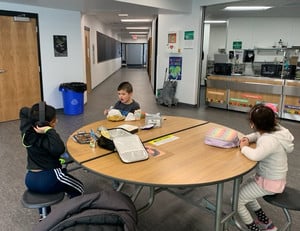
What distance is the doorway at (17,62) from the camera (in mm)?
5039

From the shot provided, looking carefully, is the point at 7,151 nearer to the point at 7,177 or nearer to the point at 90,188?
the point at 7,177

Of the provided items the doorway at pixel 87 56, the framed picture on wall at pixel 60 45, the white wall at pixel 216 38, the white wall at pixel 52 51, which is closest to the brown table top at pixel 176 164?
the white wall at pixel 52 51

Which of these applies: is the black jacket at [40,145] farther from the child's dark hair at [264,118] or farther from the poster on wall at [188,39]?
the poster on wall at [188,39]

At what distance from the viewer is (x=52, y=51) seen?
18.8 ft

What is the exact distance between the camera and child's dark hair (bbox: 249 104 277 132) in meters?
1.81

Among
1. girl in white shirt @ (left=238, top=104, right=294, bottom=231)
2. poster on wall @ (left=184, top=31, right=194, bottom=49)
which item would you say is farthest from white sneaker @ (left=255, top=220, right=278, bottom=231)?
poster on wall @ (left=184, top=31, right=194, bottom=49)

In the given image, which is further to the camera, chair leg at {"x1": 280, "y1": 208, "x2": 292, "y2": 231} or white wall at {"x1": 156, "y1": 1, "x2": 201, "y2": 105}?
white wall at {"x1": 156, "y1": 1, "x2": 201, "y2": 105}

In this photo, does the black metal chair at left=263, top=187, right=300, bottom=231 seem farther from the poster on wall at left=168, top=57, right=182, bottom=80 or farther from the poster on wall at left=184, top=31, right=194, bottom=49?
the poster on wall at left=168, top=57, right=182, bottom=80

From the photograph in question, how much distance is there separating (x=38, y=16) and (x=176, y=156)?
16.0 feet

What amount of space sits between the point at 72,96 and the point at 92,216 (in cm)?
510

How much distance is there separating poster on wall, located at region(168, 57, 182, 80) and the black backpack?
6.18m

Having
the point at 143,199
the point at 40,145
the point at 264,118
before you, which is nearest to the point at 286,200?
the point at 264,118

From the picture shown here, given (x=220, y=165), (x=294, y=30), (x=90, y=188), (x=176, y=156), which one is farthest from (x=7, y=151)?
(x=294, y=30)

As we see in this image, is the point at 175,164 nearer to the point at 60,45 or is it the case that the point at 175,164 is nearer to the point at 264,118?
the point at 264,118
